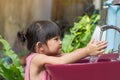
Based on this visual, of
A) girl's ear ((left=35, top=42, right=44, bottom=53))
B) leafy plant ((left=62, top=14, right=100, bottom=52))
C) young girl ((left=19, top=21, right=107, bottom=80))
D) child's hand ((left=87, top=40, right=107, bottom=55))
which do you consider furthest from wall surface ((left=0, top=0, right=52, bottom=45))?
child's hand ((left=87, top=40, right=107, bottom=55))

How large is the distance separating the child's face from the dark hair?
26 millimetres

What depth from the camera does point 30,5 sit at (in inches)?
236

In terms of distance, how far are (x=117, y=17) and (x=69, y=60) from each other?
2.08 metres

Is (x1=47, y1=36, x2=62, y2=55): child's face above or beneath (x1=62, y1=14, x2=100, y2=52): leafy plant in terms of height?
above

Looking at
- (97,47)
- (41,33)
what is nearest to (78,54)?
(97,47)

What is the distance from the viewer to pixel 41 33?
2.65m

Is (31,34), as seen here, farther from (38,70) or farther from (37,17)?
(37,17)

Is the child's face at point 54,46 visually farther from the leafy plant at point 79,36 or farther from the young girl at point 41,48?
the leafy plant at point 79,36

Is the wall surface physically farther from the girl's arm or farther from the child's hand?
the child's hand

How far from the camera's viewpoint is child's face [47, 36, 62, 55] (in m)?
2.60

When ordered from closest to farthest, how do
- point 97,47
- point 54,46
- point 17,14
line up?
point 97,47 < point 54,46 < point 17,14

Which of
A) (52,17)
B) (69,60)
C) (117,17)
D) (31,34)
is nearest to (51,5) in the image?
(52,17)

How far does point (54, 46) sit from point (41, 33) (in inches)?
5.3

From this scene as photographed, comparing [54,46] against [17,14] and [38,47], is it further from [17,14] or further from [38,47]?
[17,14]
